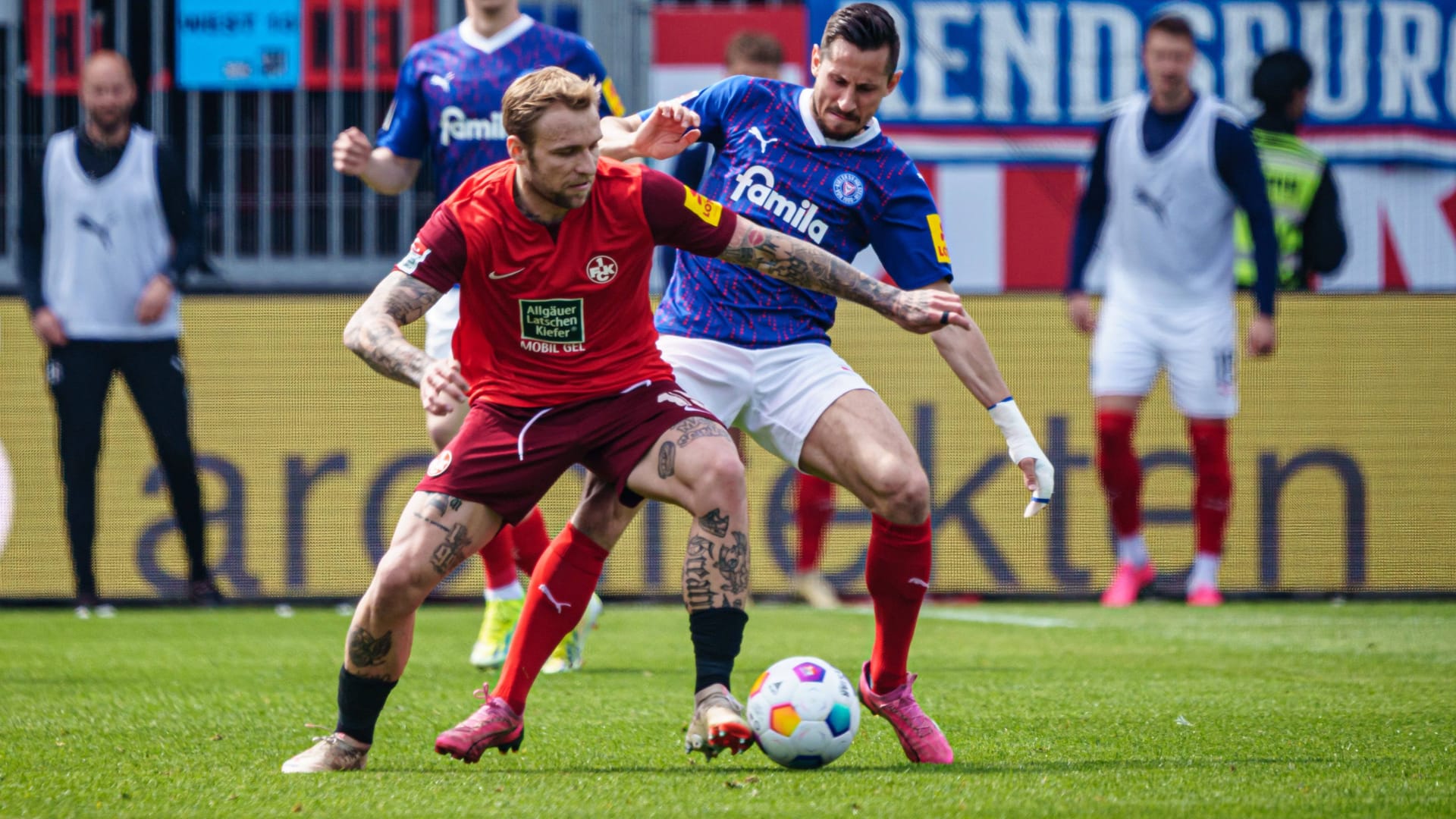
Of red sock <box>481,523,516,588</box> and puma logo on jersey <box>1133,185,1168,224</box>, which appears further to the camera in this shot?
puma logo on jersey <box>1133,185,1168,224</box>

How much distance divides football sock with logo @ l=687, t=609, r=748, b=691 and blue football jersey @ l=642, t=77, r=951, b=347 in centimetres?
100

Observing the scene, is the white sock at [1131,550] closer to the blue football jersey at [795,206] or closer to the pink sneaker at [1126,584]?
the pink sneaker at [1126,584]

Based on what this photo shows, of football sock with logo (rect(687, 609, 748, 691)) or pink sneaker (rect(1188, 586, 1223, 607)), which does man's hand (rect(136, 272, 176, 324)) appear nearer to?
pink sneaker (rect(1188, 586, 1223, 607))

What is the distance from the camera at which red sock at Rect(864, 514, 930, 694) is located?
4.77 m

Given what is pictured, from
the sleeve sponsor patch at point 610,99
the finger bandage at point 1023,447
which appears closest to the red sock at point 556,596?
the finger bandage at point 1023,447

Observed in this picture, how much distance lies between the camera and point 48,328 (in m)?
9.23

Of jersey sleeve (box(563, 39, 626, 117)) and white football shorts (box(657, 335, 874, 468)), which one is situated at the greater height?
jersey sleeve (box(563, 39, 626, 117))

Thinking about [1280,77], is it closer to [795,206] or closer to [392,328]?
[795,206]

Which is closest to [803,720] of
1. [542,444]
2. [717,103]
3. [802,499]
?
[542,444]

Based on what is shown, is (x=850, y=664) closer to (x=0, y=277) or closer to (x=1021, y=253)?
(x=1021, y=253)

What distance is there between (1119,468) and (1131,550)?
1.60 feet

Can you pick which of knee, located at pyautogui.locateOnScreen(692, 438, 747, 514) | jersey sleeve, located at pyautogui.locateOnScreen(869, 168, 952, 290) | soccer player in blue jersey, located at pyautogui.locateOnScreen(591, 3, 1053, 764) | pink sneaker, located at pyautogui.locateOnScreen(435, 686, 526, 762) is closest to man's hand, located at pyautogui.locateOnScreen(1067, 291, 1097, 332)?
soccer player in blue jersey, located at pyautogui.locateOnScreen(591, 3, 1053, 764)

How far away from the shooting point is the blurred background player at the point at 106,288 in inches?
365

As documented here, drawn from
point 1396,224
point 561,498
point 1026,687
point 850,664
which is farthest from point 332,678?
point 1396,224
